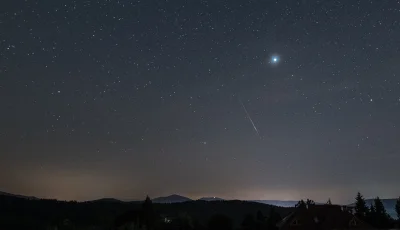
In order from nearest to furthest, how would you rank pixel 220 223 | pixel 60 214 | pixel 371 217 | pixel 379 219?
pixel 379 219, pixel 371 217, pixel 220 223, pixel 60 214

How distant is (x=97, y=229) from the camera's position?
107m

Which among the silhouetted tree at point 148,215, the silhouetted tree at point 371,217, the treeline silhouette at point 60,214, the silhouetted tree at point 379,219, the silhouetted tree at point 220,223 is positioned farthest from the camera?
the treeline silhouette at point 60,214

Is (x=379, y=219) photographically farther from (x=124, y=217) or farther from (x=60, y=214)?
(x=60, y=214)

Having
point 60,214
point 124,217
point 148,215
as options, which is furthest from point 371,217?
point 60,214

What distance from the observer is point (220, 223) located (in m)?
89.0

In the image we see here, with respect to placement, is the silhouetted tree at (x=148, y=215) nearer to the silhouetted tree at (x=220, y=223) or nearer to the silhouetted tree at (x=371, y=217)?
the silhouetted tree at (x=220, y=223)

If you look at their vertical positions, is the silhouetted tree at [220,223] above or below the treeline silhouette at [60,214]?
below

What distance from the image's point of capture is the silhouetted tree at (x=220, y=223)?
88.1 m

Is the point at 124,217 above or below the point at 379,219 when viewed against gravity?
below

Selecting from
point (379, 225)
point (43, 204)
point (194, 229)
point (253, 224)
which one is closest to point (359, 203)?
point (379, 225)

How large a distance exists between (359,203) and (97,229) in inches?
2720

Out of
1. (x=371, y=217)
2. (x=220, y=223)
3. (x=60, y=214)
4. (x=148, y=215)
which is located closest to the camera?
(x=148, y=215)

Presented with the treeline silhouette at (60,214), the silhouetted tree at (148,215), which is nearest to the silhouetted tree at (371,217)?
the treeline silhouette at (60,214)

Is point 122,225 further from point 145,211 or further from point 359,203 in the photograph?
point 359,203
